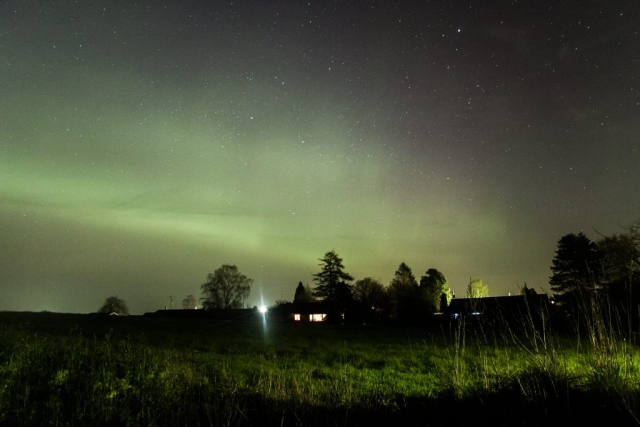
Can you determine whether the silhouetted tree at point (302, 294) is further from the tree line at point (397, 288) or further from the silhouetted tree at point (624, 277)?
the silhouetted tree at point (624, 277)

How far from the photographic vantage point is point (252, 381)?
1116cm

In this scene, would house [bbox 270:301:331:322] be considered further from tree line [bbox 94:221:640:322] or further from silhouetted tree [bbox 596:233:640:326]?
silhouetted tree [bbox 596:233:640:326]

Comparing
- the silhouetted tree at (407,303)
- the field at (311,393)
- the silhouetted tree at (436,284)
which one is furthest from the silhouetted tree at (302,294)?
the field at (311,393)

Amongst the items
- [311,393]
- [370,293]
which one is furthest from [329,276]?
[311,393]

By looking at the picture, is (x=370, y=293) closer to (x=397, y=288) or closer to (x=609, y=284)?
(x=397, y=288)

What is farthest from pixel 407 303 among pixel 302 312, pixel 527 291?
pixel 527 291

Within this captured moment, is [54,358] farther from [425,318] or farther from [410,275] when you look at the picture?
[410,275]

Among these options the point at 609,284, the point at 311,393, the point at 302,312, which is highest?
the point at 609,284

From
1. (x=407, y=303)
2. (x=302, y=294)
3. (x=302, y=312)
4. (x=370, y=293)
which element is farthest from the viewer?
(x=302, y=294)

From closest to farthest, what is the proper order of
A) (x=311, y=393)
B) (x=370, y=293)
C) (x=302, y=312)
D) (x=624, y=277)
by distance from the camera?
(x=624, y=277) → (x=311, y=393) → (x=370, y=293) → (x=302, y=312)

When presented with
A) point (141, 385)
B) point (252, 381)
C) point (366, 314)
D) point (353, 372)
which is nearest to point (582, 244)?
point (366, 314)

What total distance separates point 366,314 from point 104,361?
2058 inches

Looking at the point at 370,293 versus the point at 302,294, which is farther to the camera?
the point at 302,294

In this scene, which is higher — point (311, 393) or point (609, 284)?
point (609, 284)
